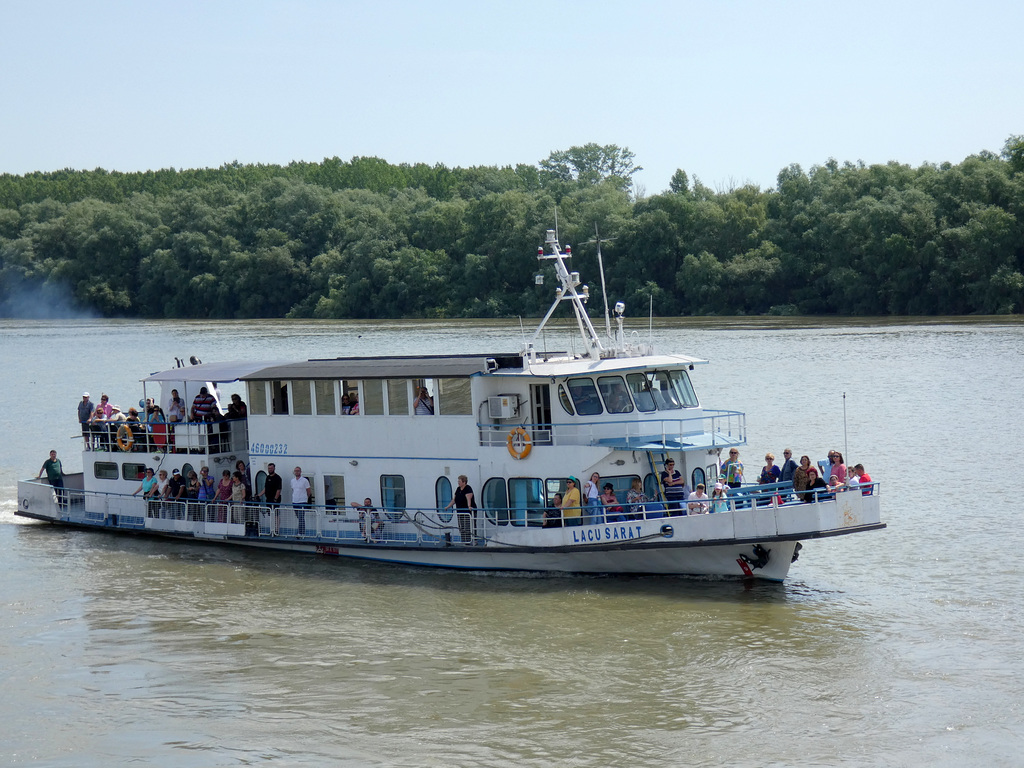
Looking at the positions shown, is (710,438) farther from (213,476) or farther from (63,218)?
(63,218)

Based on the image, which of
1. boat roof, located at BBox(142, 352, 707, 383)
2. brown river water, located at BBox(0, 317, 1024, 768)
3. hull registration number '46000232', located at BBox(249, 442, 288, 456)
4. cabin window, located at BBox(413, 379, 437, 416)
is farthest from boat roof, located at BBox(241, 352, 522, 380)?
brown river water, located at BBox(0, 317, 1024, 768)

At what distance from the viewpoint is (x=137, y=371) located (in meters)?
61.4

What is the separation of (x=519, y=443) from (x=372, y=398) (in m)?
3.38

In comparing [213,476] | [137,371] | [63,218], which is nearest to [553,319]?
[137,371]

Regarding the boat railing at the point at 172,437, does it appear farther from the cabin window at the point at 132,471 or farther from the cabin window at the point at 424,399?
the cabin window at the point at 424,399

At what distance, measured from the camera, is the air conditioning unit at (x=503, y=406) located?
2186 centimetres

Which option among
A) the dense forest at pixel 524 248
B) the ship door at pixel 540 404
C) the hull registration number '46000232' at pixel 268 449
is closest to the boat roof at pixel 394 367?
the ship door at pixel 540 404

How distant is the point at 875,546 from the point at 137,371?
1775 inches

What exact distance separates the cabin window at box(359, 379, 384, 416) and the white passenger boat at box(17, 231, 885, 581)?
0.03 meters

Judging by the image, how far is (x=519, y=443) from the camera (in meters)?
21.5

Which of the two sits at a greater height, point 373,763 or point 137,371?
point 137,371

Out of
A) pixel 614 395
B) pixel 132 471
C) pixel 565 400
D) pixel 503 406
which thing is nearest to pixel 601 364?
pixel 614 395

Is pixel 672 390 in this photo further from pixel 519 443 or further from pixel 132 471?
pixel 132 471

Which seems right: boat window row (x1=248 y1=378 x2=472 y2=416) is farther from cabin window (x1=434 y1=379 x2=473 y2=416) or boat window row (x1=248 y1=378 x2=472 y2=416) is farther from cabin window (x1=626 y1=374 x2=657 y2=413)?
cabin window (x1=626 y1=374 x2=657 y2=413)
